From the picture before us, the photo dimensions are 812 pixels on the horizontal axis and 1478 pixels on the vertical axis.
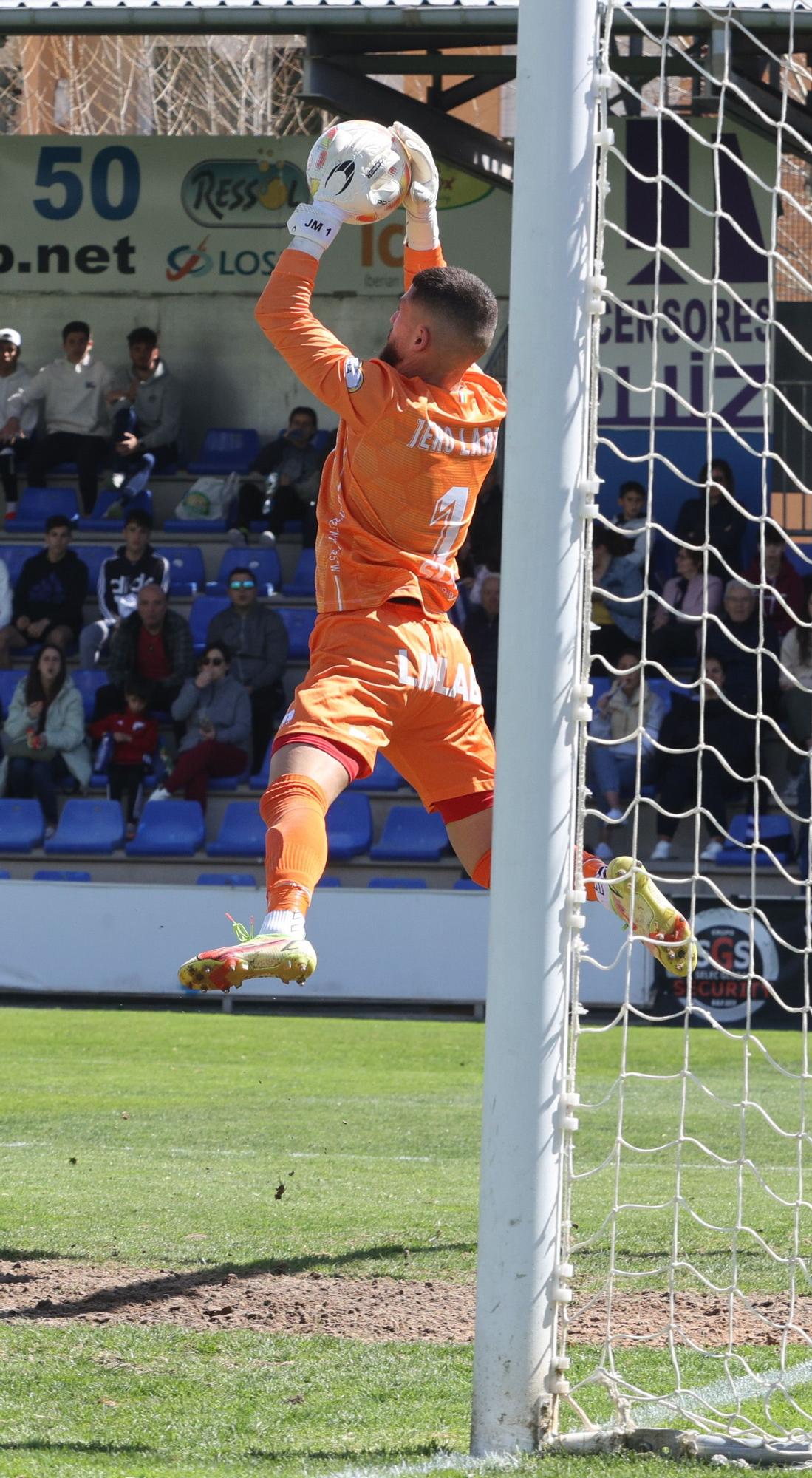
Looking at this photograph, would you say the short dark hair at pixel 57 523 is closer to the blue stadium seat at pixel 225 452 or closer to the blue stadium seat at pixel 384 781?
the blue stadium seat at pixel 225 452

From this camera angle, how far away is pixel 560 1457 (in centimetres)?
315

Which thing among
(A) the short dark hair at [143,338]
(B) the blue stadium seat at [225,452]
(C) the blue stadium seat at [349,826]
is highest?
(A) the short dark hair at [143,338]

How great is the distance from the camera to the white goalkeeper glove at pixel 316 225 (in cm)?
471

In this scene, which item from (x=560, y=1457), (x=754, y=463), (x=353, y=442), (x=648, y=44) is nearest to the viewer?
(x=560, y=1457)

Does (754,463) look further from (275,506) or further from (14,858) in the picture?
(14,858)

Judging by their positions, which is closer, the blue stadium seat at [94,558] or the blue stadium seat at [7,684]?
the blue stadium seat at [7,684]

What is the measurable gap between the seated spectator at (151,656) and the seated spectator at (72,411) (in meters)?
2.70

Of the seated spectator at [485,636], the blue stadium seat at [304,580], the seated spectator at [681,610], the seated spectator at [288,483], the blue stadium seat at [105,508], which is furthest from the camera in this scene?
the blue stadium seat at [105,508]

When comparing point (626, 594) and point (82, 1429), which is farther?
point (626, 594)

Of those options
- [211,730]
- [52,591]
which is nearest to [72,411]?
[52,591]

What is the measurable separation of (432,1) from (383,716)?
9965 mm

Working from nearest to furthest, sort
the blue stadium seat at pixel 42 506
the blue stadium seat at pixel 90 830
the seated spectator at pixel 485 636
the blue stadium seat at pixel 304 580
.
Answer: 1. the seated spectator at pixel 485 636
2. the blue stadium seat at pixel 90 830
3. the blue stadium seat at pixel 304 580
4. the blue stadium seat at pixel 42 506

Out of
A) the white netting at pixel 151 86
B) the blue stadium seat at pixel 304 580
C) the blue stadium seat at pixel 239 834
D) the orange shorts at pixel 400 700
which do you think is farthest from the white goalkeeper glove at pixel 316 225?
the white netting at pixel 151 86

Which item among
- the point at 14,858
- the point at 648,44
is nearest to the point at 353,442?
the point at 14,858
